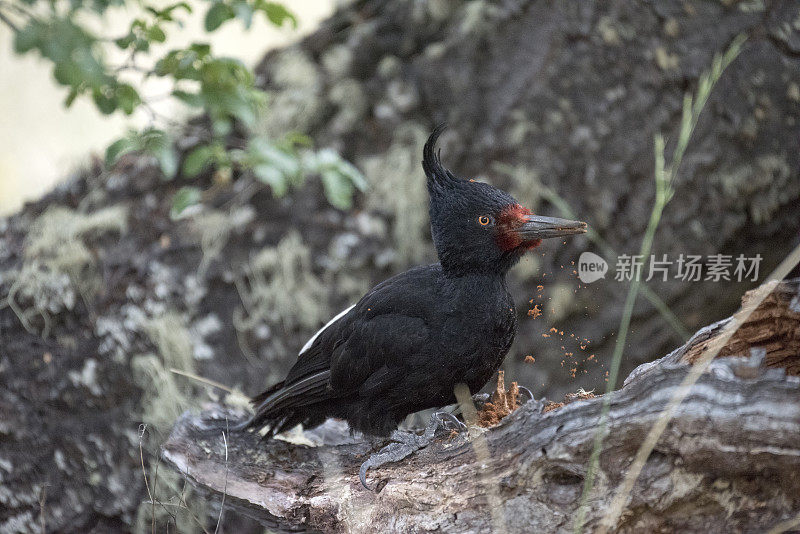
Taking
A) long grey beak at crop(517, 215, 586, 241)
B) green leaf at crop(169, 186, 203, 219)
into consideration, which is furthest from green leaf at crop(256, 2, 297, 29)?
long grey beak at crop(517, 215, 586, 241)

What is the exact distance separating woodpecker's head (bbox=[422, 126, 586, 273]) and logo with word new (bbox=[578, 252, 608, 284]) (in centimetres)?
137

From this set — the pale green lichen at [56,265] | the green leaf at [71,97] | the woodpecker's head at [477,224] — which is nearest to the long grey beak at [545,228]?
the woodpecker's head at [477,224]

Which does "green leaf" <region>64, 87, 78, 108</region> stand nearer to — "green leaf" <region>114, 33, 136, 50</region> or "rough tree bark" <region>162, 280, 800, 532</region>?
"green leaf" <region>114, 33, 136, 50</region>

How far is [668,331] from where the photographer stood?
374cm

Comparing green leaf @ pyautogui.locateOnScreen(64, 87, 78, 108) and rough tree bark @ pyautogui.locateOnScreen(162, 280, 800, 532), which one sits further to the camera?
green leaf @ pyautogui.locateOnScreen(64, 87, 78, 108)

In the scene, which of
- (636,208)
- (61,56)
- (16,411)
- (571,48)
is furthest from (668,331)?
(16,411)

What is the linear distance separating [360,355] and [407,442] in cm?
35

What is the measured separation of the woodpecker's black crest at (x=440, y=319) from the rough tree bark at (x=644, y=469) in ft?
0.73

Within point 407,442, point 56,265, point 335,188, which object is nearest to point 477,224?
point 407,442

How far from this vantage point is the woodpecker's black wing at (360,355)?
2.36m

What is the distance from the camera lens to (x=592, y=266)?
3.71 m

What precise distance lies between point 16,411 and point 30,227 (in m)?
1.15

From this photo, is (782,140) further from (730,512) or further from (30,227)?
(30,227)

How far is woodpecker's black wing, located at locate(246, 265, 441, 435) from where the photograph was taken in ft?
7.75
